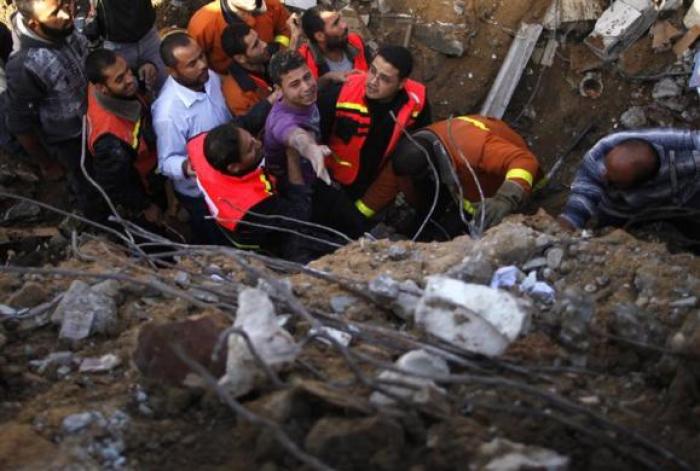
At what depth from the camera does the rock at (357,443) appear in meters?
2.16

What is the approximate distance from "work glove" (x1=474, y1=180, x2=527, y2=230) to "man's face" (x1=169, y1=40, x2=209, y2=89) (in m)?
1.87

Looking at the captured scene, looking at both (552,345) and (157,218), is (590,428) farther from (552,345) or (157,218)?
(157,218)

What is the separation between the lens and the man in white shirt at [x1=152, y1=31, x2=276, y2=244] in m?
4.72

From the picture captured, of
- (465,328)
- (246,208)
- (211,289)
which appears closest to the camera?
(465,328)

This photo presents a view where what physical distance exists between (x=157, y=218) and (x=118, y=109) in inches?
31.5

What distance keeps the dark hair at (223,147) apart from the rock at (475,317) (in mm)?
1888

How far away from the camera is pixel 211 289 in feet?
9.98

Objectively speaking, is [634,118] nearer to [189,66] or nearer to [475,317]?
[189,66]

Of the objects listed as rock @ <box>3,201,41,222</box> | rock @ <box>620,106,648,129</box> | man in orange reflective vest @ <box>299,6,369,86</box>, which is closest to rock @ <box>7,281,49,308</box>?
man in orange reflective vest @ <box>299,6,369,86</box>

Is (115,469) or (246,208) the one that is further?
(246,208)

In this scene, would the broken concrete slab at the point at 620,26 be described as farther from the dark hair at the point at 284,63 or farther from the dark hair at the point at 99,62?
the dark hair at the point at 99,62

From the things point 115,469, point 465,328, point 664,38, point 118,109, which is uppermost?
point 664,38

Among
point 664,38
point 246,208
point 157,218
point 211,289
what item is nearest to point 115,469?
point 211,289

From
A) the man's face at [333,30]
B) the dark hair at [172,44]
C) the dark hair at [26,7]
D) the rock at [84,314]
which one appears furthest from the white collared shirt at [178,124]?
the rock at [84,314]
